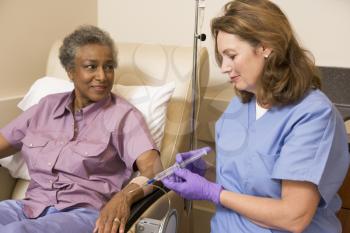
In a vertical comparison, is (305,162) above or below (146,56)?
below

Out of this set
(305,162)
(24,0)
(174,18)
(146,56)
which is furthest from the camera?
(174,18)

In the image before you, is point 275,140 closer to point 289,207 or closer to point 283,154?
point 283,154

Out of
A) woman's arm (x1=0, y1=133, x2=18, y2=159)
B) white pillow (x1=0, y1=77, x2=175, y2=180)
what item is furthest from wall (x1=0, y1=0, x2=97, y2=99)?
woman's arm (x1=0, y1=133, x2=18, y2=159)

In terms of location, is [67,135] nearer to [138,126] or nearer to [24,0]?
[138,126]

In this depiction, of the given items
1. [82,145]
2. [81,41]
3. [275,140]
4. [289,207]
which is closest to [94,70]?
[81,41]

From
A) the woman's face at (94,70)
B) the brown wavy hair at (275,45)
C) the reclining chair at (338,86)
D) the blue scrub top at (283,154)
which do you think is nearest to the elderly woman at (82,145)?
the woman's face at (94,70)

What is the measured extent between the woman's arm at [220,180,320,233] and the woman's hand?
1.17ft

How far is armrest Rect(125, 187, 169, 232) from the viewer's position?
3.58 ft

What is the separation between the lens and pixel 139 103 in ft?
4.91

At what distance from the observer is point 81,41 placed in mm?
1398

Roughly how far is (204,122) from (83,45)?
75 centimetres

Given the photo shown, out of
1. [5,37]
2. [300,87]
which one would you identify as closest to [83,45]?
[5,37]

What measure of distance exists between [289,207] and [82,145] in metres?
0.75

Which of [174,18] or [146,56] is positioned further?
[174,18]
